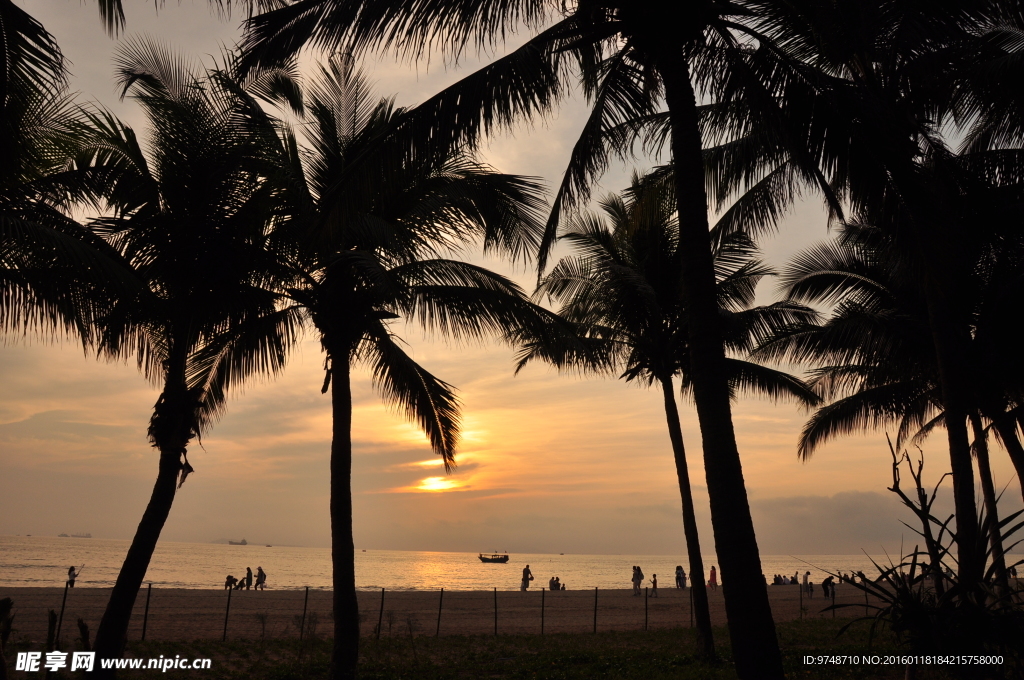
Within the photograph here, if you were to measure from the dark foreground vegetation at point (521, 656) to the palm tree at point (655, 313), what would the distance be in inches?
67.3

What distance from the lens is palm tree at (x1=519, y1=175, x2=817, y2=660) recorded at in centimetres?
1352

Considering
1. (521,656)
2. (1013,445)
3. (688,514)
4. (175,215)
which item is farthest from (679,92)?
(1013,445)

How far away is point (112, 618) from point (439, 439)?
19.4 ft

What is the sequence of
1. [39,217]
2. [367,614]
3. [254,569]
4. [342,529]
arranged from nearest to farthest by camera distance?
[39,217] < [342,529] < [367,614] < [254,569]

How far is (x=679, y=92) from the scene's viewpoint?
6.68 m

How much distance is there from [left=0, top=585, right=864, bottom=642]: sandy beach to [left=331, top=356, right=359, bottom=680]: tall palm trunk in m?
6.56

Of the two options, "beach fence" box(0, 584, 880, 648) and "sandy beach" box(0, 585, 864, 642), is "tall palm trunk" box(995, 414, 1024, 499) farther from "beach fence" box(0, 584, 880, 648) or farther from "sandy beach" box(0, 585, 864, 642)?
"beach fence" box(0, 584, 880, 648)

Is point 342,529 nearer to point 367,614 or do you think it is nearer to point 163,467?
point 163,467

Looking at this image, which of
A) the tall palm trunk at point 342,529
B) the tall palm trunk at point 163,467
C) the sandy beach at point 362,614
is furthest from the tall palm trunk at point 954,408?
the sandy beach at point 362,614

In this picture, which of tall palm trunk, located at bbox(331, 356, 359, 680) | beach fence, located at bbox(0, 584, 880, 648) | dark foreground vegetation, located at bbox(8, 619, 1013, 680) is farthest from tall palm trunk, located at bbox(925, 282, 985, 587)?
beach fence, located at bbox(0, 584, 880, 648)

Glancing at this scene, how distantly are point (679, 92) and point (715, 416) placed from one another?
3058mm

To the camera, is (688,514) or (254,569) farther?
(254,569)

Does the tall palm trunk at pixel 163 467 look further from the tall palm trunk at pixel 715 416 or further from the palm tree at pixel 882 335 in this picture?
the palm tree at pixel 882 335

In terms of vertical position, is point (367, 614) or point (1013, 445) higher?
point (1013, 445)
